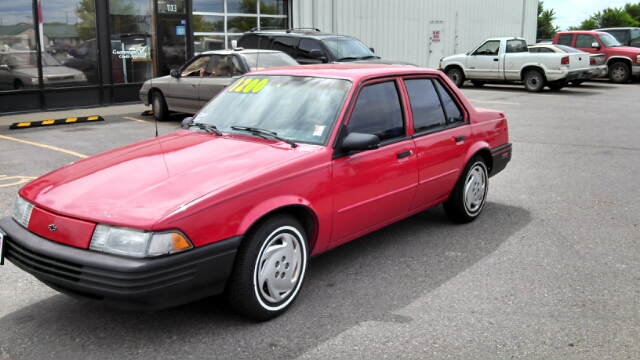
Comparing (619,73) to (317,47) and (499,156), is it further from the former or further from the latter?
(499,156)

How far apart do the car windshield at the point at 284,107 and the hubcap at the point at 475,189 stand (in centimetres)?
177

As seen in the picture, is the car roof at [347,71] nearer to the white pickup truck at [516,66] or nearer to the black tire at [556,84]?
the white pickup truck at [516,66]

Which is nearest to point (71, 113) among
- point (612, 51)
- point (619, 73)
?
point (612, 51)

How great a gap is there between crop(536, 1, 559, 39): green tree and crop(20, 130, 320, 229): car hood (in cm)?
7175

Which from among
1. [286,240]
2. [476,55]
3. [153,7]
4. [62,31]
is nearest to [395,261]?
[286,240]

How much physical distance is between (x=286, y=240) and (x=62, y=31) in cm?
1230

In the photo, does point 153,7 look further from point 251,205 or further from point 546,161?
point 251,205

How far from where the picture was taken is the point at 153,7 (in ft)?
52.6

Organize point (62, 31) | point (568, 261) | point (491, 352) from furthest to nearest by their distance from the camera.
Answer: point (62, 31)
point (568, 261)
point (491, 352)

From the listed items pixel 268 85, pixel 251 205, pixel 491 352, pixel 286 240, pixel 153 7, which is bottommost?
pixel 491 352

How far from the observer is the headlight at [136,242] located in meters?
3.33

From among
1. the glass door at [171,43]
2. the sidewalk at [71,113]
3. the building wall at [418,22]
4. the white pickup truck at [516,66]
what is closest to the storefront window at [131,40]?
the glass door at [171,43]

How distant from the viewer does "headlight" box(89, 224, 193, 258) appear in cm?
333

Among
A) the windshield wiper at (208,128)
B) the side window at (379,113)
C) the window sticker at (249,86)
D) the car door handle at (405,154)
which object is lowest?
the car door handle at (405,154)
